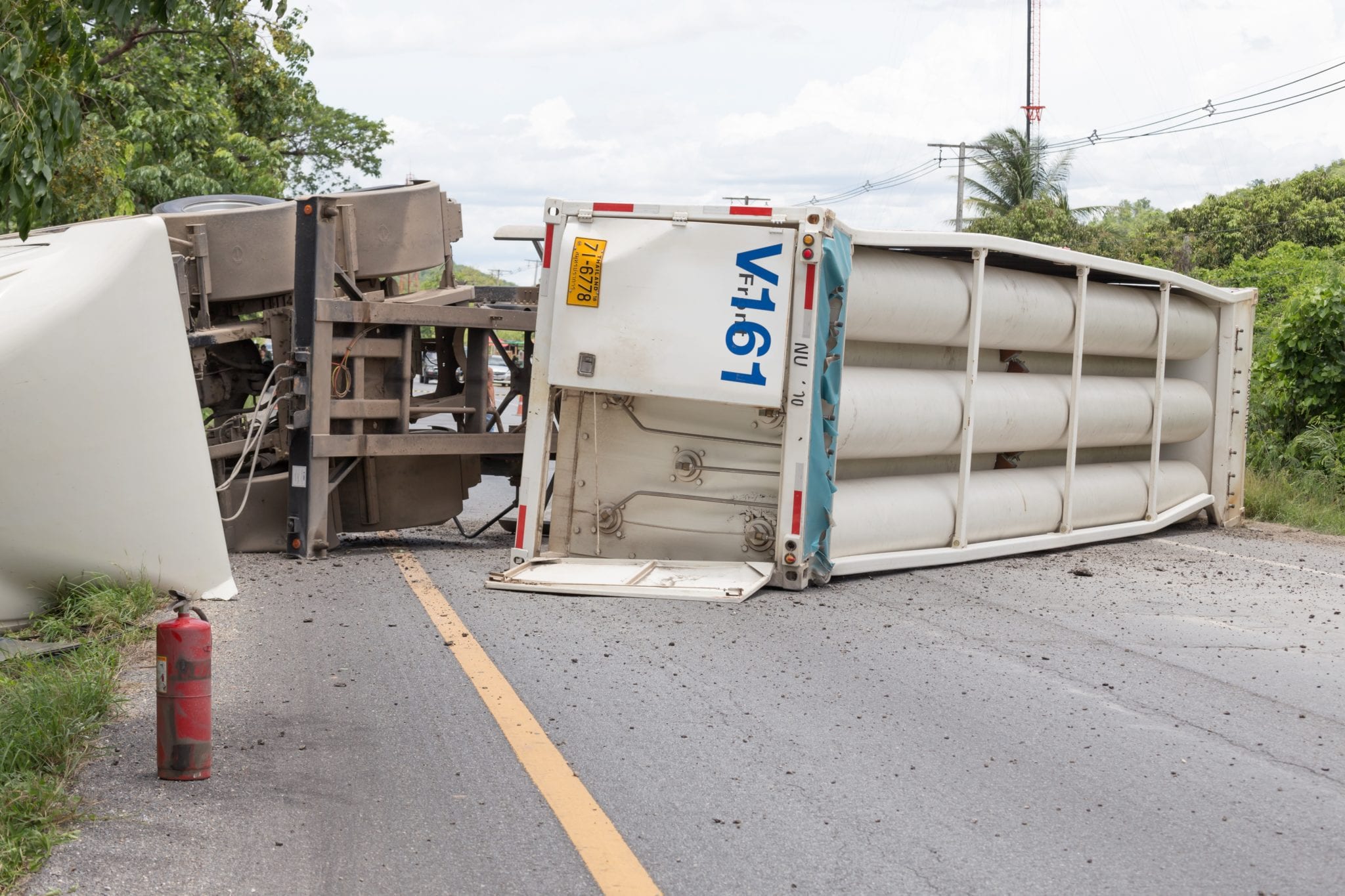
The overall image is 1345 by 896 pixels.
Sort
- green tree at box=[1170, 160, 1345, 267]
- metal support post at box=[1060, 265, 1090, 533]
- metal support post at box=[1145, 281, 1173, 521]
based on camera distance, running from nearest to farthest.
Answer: metal support post at box=[1060, 265, 1090, 533], metal support post at box=[1145, 281, 1173, 521], green tree at box=[1170, 160, 1345, 267]

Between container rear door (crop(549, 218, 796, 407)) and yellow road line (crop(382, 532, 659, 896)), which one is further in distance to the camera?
container rear door (crop(549, 218, 796, 407))

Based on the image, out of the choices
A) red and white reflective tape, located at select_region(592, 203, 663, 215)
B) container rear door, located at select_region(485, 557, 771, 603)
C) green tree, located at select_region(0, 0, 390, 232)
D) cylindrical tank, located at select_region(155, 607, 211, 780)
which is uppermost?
green tree, located at select_region(0, 0, 390, 232)

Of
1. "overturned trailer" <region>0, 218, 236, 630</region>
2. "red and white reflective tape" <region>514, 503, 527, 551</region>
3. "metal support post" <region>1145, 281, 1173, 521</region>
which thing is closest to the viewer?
"overturned trailer" <region>0, 218, 236, 630</region>

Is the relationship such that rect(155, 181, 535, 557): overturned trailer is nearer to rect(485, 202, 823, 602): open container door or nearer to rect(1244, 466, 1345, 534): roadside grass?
rect(485, 202, 823, 602): open container door

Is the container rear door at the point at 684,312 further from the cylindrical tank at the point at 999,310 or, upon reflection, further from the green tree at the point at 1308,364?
the green tree at the point at 1308,364

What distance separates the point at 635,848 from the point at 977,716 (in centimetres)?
203

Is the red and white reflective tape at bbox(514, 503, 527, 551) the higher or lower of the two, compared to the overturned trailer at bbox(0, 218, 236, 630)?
lower

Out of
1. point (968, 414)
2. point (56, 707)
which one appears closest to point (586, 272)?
point (968, 414)

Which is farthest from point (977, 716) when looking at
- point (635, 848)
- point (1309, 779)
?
point (635, 848)

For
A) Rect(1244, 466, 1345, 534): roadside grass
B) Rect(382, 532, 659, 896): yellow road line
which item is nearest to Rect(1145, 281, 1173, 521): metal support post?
Rect(1244, 466, 1345, 534): roadside grass

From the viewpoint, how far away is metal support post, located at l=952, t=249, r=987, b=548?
30.5 feet

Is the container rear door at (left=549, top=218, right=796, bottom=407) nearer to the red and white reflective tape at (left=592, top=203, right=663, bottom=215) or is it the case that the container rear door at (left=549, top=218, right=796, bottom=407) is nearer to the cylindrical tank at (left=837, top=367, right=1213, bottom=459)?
the red and white reflective tape at (left=592, top=203, right=663, bottom=215)

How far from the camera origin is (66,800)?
160 inches

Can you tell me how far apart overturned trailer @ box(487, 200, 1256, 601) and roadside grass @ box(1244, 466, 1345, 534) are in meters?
4.25
